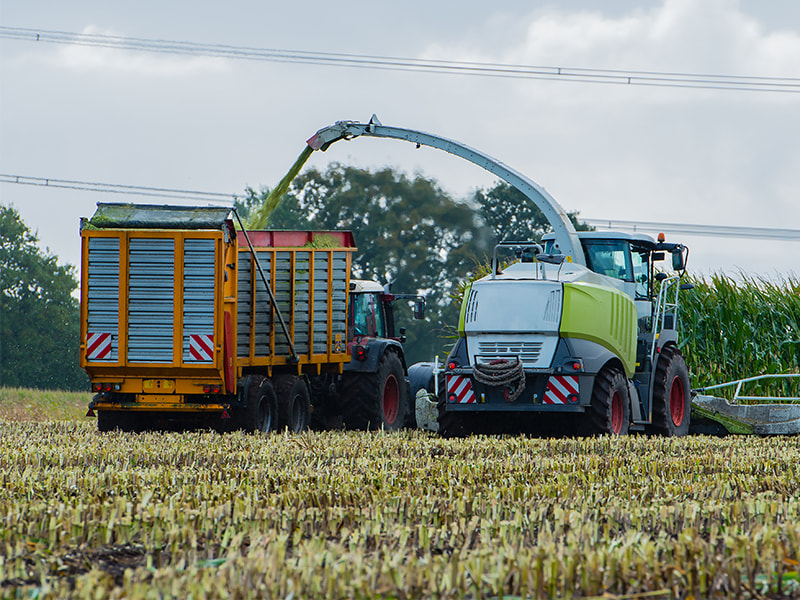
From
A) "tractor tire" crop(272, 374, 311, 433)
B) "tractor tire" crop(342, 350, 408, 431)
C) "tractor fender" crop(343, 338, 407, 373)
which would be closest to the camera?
"tractor tire" crop(272, 374, 311, 433)

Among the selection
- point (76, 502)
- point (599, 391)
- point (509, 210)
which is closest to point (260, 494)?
point (76, 502)

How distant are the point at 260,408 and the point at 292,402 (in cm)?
59

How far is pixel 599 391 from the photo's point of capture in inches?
469

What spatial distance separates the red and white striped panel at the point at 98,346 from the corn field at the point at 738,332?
12.2 metres

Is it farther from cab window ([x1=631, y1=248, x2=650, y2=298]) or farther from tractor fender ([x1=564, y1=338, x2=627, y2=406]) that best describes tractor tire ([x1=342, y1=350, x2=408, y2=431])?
cab window ([x1=631, y1=248, x2=650, y2=298])

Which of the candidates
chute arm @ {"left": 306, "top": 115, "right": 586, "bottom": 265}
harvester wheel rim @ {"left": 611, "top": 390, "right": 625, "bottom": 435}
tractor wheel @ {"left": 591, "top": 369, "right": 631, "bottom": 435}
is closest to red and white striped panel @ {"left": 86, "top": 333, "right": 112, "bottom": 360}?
tractor wheel @ {"left": 591, "top": 369, "right": 631, "bottom": 435}

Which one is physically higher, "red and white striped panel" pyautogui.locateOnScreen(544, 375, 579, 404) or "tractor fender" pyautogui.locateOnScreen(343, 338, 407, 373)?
"tractor fender" pyautogui.locateOnScreen(343, 338, 407, 373)

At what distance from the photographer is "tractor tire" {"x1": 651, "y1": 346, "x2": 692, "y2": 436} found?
13.3 metres

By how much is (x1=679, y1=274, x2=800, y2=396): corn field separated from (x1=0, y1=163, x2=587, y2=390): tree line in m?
17.1

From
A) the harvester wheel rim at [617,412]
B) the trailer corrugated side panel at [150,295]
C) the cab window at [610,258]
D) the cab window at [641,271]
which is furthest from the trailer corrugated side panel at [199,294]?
the cab window at [641,271]

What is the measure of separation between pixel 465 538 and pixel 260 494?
167 cm

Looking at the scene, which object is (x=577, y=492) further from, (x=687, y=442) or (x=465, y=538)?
(x=687, y=442)

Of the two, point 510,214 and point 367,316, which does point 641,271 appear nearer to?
point 367,316

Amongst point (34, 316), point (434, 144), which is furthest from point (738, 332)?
point (34, 316)
